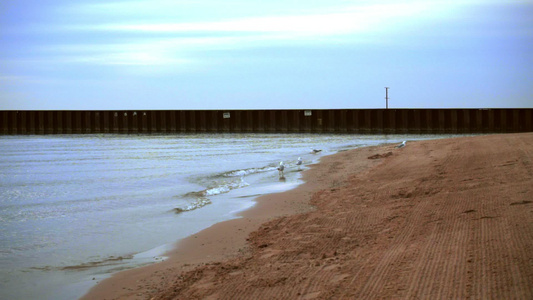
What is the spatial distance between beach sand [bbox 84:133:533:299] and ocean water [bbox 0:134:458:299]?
0.52 m

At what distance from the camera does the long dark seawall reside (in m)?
43.6

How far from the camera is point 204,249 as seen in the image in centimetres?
652

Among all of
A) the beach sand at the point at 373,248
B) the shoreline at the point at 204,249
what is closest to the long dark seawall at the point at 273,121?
the beach sand at the point at 373,248

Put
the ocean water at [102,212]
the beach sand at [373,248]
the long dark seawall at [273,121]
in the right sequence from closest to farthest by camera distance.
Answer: the beach sand at [373,248]
the ocean water at [102,212]
the long dark seawall at [273,121]

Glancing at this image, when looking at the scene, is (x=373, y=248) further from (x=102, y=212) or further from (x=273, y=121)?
(x=273, y=121)

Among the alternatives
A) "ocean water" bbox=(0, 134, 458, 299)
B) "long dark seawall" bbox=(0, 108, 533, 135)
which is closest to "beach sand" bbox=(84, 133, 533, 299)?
"ocean water" bbox=(0, 134, 458, 299)

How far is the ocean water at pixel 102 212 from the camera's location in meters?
5.98

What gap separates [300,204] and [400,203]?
6.78ft

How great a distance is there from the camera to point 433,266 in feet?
13.7

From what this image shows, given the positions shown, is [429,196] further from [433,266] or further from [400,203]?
[433,266]

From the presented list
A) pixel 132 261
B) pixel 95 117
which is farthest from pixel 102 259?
pixel 95 117

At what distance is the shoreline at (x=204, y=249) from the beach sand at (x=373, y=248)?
0.05 ft

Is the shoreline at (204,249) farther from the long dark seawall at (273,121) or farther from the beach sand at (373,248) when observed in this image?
the long dark seawall at (273,121)

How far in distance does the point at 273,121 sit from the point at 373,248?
4356cm
